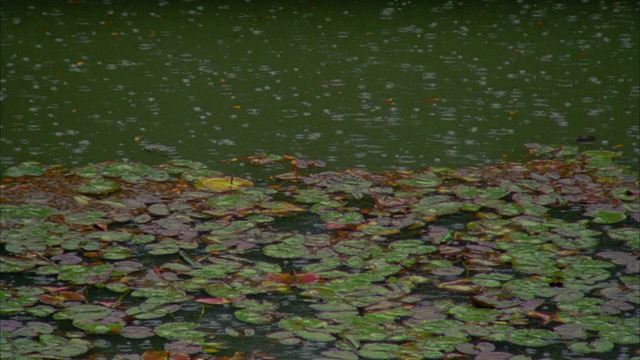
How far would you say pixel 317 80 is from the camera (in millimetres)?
4395

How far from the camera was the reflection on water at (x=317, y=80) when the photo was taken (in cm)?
360

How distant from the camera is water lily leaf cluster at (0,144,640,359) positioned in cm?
Result: 216

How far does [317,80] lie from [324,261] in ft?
6.45

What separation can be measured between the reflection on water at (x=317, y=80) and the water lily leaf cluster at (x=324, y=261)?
0.26m

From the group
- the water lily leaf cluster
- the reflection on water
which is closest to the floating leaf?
the water lily leaf cluster

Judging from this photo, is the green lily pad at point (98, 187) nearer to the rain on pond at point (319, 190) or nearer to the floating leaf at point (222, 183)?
the rain on pond at point (319, 190)

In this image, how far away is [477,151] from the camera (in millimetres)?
3508

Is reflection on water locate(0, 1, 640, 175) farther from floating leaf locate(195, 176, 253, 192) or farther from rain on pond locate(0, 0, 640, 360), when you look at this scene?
floating leaf locate(195, 176, 253, 192)

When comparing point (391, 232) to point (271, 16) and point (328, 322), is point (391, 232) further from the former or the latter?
point (271, 16)

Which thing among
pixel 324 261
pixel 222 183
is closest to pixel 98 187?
pixel 222 183

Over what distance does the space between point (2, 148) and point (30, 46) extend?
1.58 m

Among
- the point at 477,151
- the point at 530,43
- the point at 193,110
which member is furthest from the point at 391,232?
the point at 530,43

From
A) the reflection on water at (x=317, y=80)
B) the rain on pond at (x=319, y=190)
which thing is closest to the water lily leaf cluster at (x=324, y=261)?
the rain on pond at (x=319, y=190)

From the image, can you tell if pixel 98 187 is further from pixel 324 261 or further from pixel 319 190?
pixel 324 261
